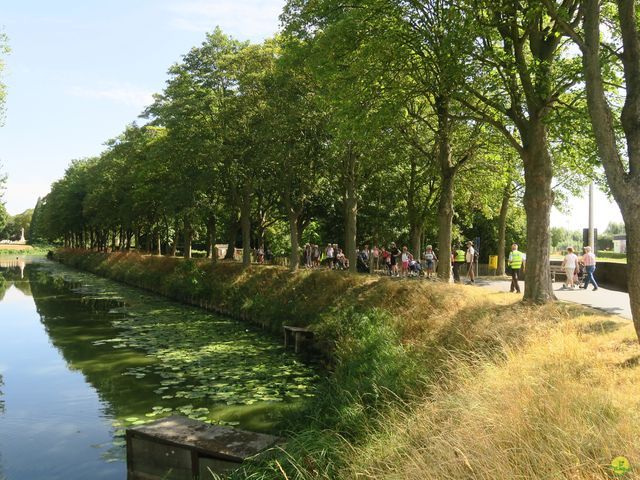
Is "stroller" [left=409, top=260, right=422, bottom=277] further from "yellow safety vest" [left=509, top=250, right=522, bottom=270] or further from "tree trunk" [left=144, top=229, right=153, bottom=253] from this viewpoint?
"tree trunk" [left=144, top=229, right=153, bottom=253]

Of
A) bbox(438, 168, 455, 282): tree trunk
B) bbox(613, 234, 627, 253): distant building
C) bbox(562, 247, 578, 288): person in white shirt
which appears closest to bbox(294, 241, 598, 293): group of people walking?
bbox(562, 247, 578, 288): person in white shirt

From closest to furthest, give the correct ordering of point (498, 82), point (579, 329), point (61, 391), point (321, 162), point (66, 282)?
point (579, 329) < point (61, 391) < point (498, 82) < point (321, 162) < point (66, 282)

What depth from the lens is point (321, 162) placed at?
78.6ft

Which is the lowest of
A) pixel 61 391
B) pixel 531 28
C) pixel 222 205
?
pixel 61 391

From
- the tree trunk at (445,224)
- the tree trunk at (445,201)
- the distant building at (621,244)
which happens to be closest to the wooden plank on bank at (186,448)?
the tree trunk at (445,201)

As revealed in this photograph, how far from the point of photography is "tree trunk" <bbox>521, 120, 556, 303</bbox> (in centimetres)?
1330

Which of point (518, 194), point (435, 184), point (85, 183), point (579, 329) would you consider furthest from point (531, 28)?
point (85, 183)

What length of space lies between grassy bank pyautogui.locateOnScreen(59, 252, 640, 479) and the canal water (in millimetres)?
1891

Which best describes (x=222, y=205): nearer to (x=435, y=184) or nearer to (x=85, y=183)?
(x=435, y=184)

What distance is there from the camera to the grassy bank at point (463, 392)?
4469 millimetres

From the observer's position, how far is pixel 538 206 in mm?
13344

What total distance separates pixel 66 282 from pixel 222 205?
1972 cm

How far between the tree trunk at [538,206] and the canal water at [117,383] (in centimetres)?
605

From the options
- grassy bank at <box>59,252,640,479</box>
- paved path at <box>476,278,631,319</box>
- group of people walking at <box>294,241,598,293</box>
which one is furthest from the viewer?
group of people walking at <box>294,241,598,293</box>
